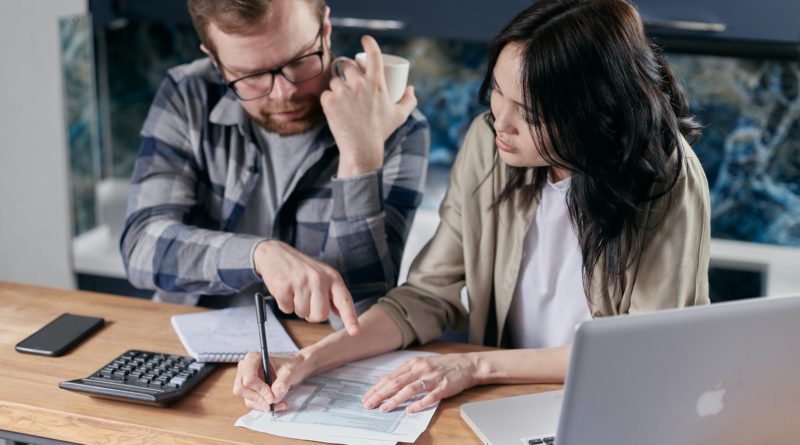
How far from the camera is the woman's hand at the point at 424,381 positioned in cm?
131

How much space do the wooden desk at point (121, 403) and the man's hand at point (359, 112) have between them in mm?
323

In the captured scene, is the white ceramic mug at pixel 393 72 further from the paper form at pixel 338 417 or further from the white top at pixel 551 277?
the paper form at pixel 338 417

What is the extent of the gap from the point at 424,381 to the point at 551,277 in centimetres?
37

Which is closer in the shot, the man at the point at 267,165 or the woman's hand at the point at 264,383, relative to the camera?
the woman's hand at the point at 264,383

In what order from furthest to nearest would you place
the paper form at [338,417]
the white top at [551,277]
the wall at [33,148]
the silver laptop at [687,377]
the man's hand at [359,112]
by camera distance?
1. the wall at [33,148]
2. the man's hand at [359,112]
3. the white top at [551,277]
4. the paper form at [338,417]
5. the silver laptop at [687,377]

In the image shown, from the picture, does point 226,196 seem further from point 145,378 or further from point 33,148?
point 33,148

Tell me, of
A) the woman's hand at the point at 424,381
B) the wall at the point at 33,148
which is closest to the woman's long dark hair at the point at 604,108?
the woman's hand at the point at 424,381

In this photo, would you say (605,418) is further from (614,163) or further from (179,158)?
(179,158)

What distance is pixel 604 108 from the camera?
1.36 meters

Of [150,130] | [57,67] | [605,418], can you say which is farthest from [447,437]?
[57,67]

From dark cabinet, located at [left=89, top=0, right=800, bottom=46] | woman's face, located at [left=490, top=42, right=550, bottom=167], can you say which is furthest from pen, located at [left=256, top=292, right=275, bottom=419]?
dark cabinet, located at [left=89, top=0, right=800, bottom=46]

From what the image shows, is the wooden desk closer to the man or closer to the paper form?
the paper form

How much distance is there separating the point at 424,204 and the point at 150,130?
125cm

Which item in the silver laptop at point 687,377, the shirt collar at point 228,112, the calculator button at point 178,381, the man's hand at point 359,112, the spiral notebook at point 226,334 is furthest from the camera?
the shirt collar at point 228,112
